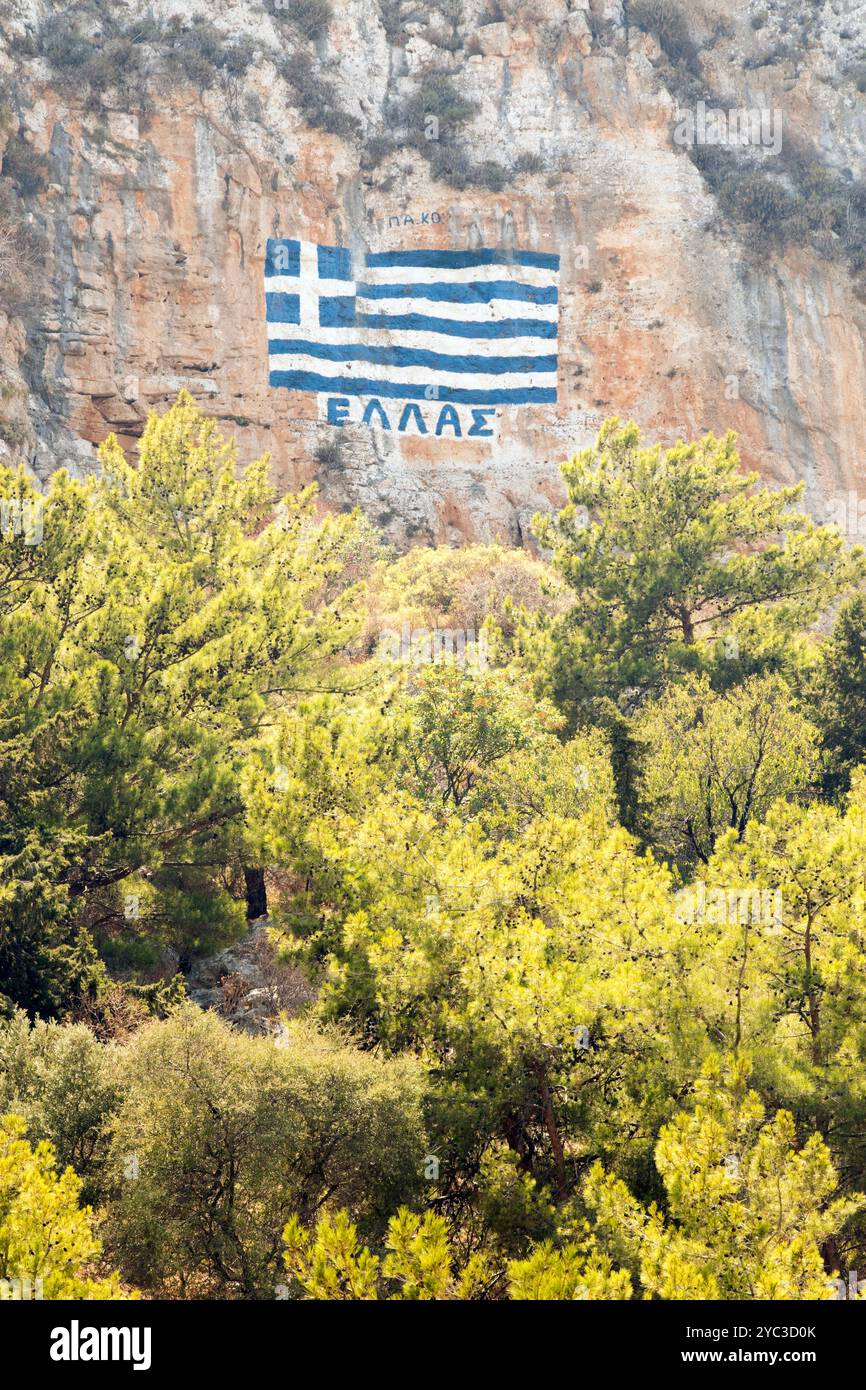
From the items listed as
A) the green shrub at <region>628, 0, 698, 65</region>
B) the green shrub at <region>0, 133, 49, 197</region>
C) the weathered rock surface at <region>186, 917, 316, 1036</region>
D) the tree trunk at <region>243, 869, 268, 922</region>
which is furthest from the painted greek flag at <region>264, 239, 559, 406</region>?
the weathered rock surface at <region>186, 917, 316, 1036</region>

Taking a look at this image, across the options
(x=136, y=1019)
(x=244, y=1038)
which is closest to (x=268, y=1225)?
(x=244, y=1038)

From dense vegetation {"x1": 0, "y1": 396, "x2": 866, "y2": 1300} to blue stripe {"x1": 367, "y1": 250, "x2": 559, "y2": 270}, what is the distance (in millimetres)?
21414

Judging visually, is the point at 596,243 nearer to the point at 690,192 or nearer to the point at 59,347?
the point at 690,192

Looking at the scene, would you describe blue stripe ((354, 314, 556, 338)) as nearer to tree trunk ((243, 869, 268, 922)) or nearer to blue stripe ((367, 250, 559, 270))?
blue stripe ((367, 250, 559, 270))

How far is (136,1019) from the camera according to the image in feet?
51.2

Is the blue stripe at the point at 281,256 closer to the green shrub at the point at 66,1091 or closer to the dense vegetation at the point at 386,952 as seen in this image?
the dense vegetation at the point at 386,952

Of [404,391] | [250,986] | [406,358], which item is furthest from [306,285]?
[250,986]

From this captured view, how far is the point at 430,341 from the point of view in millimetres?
41656

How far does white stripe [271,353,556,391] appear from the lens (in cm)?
4081

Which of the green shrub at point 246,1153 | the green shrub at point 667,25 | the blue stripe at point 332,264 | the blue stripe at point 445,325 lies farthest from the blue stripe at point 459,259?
the green shrub at point 246,1153

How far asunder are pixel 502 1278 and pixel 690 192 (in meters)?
40.3

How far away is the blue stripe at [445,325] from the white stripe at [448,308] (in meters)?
0.13

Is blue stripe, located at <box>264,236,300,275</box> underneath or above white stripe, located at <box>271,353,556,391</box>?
above

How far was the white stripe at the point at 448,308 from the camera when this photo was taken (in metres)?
41.8
